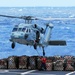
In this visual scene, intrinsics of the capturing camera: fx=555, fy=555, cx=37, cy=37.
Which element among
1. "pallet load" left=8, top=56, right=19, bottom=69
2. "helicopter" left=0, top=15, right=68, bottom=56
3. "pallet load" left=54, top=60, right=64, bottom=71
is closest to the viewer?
"helicopter" left=0, top=15, right=68, bottom=56

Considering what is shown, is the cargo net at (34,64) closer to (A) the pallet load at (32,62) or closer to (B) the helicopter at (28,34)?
(A) the pallet load at (32,62)

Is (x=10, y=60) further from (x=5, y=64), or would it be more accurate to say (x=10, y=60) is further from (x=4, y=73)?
(x=4, y=73)

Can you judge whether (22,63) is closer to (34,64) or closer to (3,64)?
(34,64)

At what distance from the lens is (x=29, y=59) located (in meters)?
71.4

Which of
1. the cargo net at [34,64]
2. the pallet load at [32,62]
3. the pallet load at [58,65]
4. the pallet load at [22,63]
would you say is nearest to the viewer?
the pallet load at [58,65]

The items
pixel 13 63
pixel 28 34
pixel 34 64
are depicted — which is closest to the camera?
pixel 28 34

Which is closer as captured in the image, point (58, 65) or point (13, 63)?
point (58, 65)

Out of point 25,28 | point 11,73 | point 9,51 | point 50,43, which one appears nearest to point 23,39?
point 25,28

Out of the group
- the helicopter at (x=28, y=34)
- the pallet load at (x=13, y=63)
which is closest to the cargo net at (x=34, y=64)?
the pallet load at (x=13, y=63)

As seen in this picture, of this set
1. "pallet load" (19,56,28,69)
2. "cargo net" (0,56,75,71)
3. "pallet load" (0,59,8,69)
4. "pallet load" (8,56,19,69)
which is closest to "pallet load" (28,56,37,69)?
"cargo net" (0,56,75,71)

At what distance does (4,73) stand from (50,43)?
58.2 feet

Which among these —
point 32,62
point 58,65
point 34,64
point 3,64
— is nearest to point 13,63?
point 3,64

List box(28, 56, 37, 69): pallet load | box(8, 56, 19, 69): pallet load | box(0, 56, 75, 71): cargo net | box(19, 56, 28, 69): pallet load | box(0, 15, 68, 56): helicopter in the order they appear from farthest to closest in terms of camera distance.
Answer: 1. box(8, 56, 19, 69): pallet load
2. box(19, 56, 28, 69): pallet load
3. box(28, 56, 37, 69): pallet load
4. box(0, 56, 75, 71): cargo net
5. box(0, 15, 68, 56): helicopter

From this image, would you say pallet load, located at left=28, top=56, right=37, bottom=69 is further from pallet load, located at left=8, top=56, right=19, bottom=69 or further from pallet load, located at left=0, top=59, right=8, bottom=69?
pallet load, located at left=0, top=59, right=8, bottom=69
